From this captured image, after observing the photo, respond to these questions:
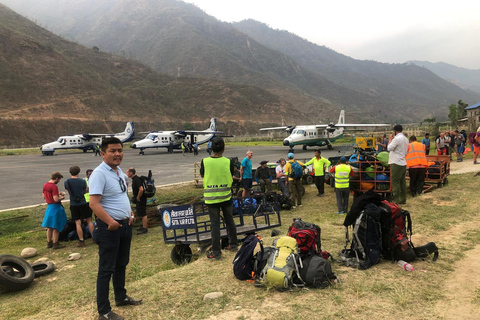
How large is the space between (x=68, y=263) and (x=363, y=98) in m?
190

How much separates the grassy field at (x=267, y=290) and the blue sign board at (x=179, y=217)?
77 centimetres

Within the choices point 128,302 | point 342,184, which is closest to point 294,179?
point 342,184

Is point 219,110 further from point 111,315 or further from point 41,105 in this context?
point 111,315

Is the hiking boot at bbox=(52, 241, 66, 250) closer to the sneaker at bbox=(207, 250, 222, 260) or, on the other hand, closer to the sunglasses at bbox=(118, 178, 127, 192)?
the sneaker at bbox=(207, 250, 222, 260)

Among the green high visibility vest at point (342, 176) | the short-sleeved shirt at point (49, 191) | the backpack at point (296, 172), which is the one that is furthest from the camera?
the backpack at point (296, 172)

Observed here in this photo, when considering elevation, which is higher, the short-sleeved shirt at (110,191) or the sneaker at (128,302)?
the short-sleeved shirt at (110,191)

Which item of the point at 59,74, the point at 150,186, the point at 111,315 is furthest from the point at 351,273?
the point at 59,74

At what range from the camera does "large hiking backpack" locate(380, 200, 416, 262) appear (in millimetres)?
4910

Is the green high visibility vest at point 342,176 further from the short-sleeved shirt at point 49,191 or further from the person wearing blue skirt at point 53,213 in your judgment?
the short-sleeved shirt at point 49,191

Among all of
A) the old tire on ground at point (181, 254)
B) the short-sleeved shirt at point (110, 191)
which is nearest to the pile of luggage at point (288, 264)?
the short-sleeved shirt at point (110, 191)

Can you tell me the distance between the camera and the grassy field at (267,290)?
3.71 meters

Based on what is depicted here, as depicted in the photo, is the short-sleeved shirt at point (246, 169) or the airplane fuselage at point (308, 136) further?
the airplane fuselage at point (308, 136)

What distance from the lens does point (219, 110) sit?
320 feet

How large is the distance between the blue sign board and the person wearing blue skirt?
3.35 m
